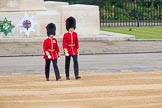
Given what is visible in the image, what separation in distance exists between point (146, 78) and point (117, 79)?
2.68 feet

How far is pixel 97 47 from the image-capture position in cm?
3306

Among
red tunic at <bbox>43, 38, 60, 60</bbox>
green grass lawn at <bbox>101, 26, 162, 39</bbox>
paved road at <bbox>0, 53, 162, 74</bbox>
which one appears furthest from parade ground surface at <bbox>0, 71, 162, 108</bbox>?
green grass lawn at <bbox>101, 26, 162, 39</bbox>

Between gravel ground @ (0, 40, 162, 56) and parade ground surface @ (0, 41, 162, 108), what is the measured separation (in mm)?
45

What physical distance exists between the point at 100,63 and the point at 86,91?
8725 mm

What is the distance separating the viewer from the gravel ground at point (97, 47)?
31344 mm

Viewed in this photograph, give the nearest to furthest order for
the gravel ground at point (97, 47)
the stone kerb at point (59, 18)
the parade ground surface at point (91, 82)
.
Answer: the parade ground surface at point (91, 82)
the gravel ground at point (97, 47)
the stone kerb at point (59, 18)

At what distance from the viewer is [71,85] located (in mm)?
18281

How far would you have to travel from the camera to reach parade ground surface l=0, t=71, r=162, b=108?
15.0 meters

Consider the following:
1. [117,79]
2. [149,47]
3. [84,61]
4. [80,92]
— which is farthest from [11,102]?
[149,47]

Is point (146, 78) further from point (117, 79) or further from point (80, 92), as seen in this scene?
point (80, 92)

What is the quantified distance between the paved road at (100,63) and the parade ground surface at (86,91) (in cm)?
202

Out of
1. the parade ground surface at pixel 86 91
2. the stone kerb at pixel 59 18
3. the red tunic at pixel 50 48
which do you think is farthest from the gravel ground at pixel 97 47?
the red tunic at pixel 50 48

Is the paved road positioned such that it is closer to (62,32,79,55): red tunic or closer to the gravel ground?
the gravel ground

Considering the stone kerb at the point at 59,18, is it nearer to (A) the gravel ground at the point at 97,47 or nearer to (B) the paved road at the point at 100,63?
(A) the gravel ground at the point at 97,47
